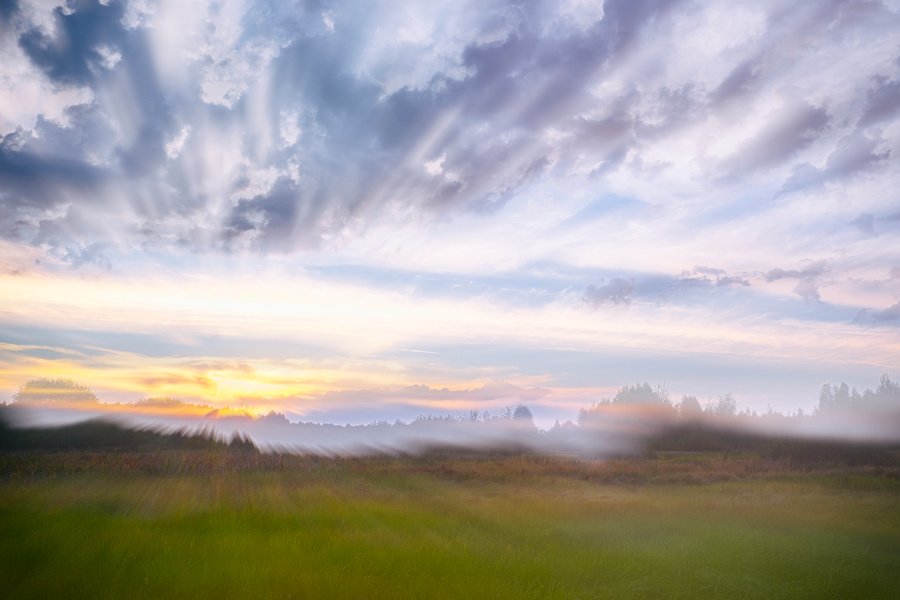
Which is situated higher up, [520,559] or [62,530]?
[62,530]

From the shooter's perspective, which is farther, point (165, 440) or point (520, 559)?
point (165, 440)

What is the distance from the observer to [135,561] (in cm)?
632

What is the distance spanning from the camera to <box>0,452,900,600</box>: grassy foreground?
6.02m

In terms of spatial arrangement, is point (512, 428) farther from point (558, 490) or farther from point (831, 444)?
point (558, 490)

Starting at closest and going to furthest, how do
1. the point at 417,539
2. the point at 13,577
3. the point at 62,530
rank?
the point at 13,577 < the point at 62,530 < the point at 417,539

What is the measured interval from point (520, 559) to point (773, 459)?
4346 centimetres

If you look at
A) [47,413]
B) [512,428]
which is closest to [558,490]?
[47,413]

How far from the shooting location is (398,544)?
26.7ft

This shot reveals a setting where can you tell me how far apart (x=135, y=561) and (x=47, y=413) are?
1977 inches

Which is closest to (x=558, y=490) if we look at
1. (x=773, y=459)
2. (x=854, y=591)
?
(x=854, y=591)

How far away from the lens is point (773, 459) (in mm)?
40625

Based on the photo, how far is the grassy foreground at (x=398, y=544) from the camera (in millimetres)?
6016

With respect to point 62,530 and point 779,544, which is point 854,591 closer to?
point 779,544

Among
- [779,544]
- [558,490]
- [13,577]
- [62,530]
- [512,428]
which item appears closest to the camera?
[13,577]
